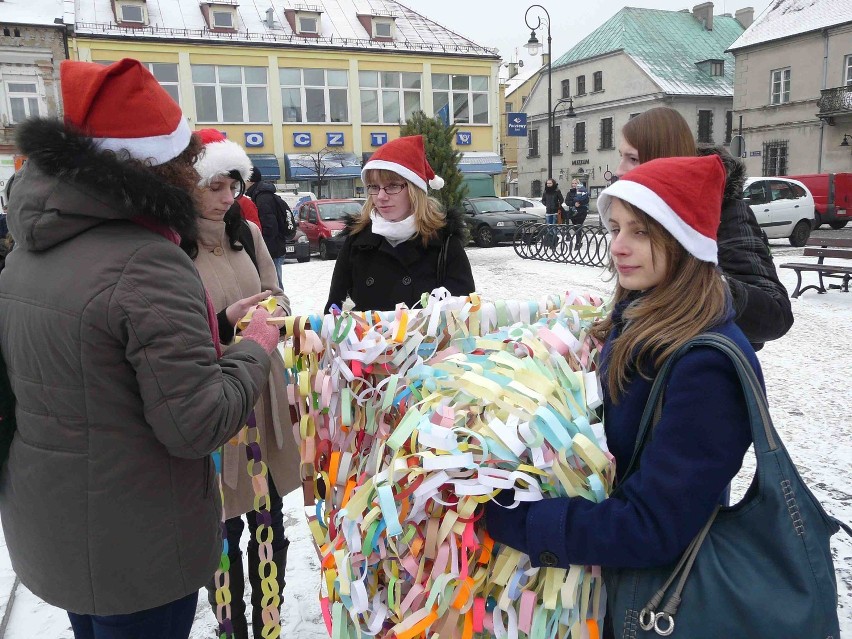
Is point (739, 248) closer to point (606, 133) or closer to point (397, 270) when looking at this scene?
point (397, 270)

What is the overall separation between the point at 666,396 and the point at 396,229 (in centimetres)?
175

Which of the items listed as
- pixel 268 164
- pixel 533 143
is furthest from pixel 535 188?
pixel 268 164

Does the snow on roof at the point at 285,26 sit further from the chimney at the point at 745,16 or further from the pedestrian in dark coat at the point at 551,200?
the chimney at the point at 745,16

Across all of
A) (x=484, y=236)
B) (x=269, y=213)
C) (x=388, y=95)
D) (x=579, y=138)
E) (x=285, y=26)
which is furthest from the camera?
(x=579, y=138)

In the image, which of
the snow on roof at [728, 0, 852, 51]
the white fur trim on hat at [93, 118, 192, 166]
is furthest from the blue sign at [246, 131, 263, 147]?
the white fur trim on hat at [93, 118, 192, 166]

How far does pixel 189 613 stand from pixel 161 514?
0.36m

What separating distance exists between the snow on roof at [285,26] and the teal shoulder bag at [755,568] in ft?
103

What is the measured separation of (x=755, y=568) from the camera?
1.23 meters

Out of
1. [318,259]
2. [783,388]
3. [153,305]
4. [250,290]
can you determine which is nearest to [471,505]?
[153,305]

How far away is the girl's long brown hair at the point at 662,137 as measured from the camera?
2.20 meters

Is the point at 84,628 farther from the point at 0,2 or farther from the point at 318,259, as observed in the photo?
the point at 0,2

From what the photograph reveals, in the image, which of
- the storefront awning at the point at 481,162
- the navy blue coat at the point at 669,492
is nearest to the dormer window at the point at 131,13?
A: the storefront awning at the point at 481,162

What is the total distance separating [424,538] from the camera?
4.60ft

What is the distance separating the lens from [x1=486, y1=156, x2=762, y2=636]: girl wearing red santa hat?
→ 126 cm
